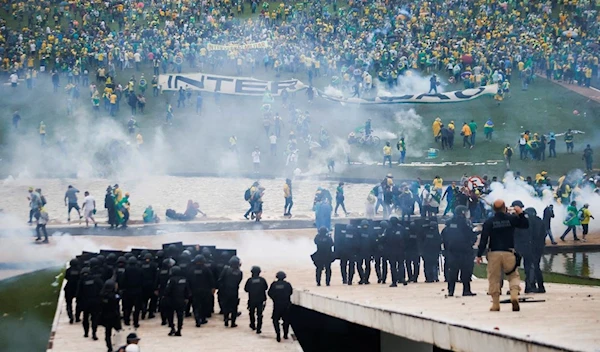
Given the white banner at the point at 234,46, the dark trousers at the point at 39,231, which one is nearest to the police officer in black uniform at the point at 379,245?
the dark trousers at the point at 39,231

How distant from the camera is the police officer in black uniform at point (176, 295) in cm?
2159

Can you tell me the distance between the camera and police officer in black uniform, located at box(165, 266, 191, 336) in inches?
850

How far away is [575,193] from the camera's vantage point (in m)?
37.6

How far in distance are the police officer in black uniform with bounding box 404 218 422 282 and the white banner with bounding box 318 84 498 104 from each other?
2731 centimetres

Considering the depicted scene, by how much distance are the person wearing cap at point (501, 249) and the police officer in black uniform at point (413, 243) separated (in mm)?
8239

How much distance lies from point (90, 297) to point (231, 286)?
2.62 meters

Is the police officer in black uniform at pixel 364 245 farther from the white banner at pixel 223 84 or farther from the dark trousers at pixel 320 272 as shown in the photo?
the white banner at pixel 223 84

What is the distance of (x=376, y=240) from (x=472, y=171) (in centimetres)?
2070

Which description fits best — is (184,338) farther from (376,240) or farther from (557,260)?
(557,260)

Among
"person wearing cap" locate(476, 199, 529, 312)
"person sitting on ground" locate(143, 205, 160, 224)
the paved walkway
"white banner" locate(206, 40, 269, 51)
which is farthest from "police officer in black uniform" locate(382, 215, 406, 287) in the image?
"white banner" locate(206, 40, 269, 51)

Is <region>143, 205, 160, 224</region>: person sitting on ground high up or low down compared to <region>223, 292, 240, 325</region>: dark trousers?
up

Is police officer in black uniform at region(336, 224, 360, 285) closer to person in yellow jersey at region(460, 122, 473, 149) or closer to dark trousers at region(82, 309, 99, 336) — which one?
dark trousers at region(82, 309, 99, 336)

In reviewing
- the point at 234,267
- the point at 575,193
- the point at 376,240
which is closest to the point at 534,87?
the point at 575,193

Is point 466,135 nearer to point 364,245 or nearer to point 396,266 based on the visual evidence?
point 364,245
